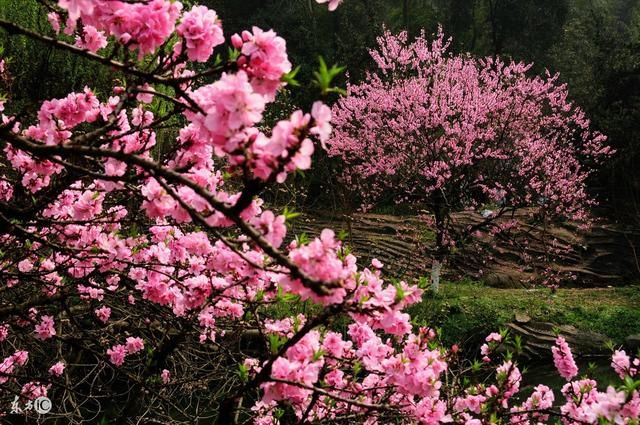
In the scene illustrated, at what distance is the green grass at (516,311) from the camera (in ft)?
29.6

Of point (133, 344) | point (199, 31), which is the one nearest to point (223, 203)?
point (199, 31)

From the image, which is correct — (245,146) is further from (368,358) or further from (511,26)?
(511,26)

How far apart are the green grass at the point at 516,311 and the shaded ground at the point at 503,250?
1.76 m

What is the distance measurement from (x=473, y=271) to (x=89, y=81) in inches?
398

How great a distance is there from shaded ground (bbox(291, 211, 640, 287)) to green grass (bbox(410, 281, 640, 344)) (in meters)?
1.76

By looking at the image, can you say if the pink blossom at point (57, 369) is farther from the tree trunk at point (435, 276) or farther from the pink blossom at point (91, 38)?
the tree trunk at point (435, 276)

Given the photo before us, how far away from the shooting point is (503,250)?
14156mm

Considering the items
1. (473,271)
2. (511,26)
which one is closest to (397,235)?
(473,271)

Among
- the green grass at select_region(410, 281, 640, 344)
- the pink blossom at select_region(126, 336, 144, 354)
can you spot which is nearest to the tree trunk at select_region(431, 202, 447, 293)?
the green grass at select_region(410, 281, 640, 344)

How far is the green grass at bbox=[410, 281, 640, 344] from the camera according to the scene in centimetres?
902

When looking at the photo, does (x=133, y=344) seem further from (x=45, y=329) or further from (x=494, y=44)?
(x=494, y=44)

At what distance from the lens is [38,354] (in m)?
5.55

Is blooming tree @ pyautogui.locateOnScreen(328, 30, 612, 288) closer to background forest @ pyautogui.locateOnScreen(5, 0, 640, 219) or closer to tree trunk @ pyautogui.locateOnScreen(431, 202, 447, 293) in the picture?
tree trunk @ pyautogui.locateOnScreen(431, 202, 447, 293)

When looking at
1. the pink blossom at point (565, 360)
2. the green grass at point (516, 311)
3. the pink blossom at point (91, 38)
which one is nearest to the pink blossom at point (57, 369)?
the pink blossom at point (91, 38)
